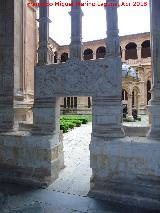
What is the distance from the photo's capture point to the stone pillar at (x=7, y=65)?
5.13m

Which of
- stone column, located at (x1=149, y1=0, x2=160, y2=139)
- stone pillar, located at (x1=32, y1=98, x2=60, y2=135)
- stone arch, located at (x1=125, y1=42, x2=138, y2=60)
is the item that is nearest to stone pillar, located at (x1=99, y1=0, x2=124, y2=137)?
stone column, located at (x1=149, y1=0, x2=160, y2=139)

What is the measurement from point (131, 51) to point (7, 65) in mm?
32990

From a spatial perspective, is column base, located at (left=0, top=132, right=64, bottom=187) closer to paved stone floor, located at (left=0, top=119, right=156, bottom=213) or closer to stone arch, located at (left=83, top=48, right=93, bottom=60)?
paved stone floor, located at (left=0, top=119, right=156, bottom=213)

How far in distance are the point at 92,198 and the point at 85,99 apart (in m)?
30.7

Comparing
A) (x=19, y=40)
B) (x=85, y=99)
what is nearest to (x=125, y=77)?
(x=19, y=40)

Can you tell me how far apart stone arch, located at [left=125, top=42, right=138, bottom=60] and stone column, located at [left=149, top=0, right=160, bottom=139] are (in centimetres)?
3256

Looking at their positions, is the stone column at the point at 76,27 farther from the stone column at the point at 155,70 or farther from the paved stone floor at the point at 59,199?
the paved stone floor at the point at 59,199

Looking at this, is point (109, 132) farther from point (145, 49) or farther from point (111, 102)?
point (145, 49)

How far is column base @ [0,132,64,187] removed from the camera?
4.62m

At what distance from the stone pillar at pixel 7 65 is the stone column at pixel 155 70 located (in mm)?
3099

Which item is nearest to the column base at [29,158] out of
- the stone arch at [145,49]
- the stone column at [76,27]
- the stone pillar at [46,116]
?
the stone pillar at [46,116]

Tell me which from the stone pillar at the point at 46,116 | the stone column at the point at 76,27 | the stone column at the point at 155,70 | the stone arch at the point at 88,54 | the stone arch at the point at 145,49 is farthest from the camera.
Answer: the stone arch at the point at 88,54

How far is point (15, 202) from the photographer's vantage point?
382cm

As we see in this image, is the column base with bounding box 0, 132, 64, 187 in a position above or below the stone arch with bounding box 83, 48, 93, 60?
below
